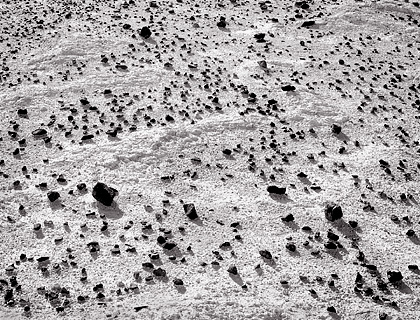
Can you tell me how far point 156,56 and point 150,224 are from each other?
28.7ft

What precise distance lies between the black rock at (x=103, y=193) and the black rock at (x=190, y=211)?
1930 millimetres

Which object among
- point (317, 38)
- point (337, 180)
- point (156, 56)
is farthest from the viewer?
point (317, 38)

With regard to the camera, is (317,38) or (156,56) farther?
(317,38)

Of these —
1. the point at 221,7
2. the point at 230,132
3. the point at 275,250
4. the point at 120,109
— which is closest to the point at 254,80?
the point at 230,132

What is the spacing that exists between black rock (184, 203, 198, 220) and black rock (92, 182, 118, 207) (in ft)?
6.33

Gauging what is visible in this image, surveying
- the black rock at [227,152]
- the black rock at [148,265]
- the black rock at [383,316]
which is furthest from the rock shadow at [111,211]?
the black rock at [383,316]

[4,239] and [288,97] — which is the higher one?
[288,97]

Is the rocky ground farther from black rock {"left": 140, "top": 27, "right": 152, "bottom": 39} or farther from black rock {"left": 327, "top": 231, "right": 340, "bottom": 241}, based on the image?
black rock {"left": 140, "top": 27, "right": 152, "bottom": 39}

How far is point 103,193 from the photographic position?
46.8 ft

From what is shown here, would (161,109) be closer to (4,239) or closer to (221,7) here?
(4,239)

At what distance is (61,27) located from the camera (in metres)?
22.5

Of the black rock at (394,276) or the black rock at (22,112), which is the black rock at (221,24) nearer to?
the black rock at (22,112)

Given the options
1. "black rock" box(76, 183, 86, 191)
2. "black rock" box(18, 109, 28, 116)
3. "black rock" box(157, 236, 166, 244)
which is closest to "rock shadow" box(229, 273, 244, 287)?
"black rock" box(157, 236, 166, 244)

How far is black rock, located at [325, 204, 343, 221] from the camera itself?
1388 cm
